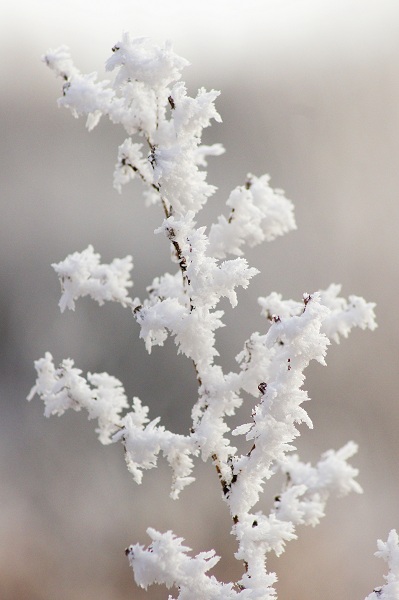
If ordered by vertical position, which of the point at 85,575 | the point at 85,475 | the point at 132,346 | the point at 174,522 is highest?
the point at 132,346

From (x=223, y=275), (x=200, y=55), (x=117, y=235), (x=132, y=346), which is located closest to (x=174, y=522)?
(x=132, y=346)

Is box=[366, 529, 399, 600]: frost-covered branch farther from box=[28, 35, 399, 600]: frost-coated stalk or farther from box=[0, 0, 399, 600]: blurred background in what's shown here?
box=[0, 0, 399, 600]: blurred background

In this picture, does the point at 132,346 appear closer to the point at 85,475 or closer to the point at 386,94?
the point at 85,475

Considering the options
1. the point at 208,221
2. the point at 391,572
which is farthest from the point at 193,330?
the point at 208,221

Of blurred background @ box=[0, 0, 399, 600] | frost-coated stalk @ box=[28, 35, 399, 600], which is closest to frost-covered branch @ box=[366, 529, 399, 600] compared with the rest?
frost-coated stalk @ box=[28, 35, 399, 600]

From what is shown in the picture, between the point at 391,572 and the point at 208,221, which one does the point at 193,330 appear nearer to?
the point at 391,572

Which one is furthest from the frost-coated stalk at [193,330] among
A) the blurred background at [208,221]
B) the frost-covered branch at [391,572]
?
the blurred background at [208,221]

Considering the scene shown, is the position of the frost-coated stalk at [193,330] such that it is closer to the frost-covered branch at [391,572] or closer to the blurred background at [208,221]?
the frost-covered branch at [391,572]
